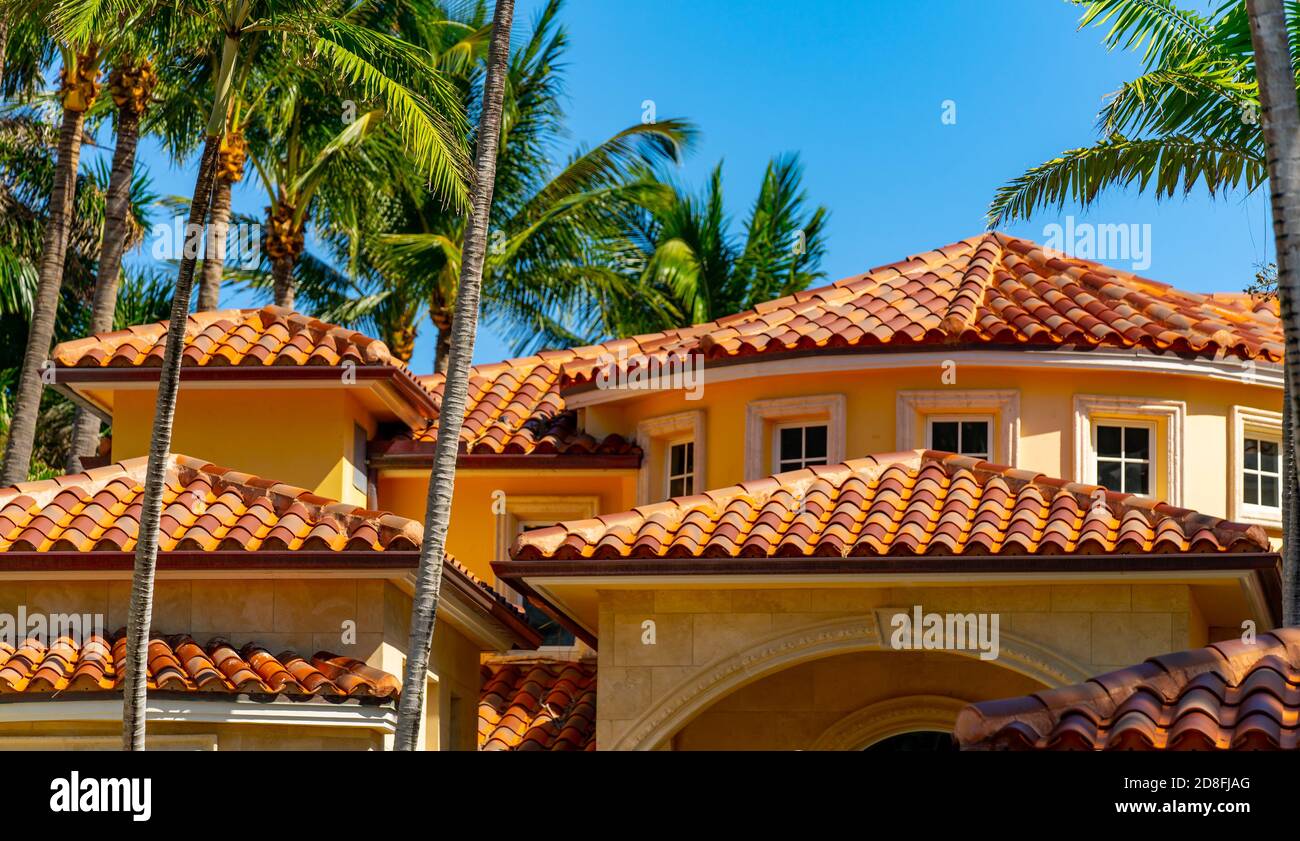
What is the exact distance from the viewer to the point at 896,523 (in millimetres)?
17938

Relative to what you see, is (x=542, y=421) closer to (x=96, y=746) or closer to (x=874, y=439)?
(x=874, y=439)

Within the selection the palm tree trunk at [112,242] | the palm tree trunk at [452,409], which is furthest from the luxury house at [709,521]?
the palm tree trunk at [112,242]

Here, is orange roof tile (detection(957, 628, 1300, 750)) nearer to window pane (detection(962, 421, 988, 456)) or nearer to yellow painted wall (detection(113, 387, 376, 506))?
A: window pane (detection(962, 421, 988, 456))

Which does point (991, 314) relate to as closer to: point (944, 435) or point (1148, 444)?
point (944, 435)

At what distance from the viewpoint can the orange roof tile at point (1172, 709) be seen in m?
11.4

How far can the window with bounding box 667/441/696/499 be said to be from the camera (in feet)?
73.1

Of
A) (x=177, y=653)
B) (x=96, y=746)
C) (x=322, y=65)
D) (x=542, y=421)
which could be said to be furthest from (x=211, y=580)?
(x=542, y=421)

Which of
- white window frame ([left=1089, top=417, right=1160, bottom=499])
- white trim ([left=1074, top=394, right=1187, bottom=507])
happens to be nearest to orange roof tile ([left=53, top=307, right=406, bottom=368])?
white trim ([left=1074, top=394, right=1187, bottom=507])

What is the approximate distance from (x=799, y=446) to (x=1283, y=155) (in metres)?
9.02

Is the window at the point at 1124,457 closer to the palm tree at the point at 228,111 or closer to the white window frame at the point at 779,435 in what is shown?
the white window frame at the point at 779,435

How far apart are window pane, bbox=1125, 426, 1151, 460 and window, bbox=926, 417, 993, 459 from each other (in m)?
1.63
